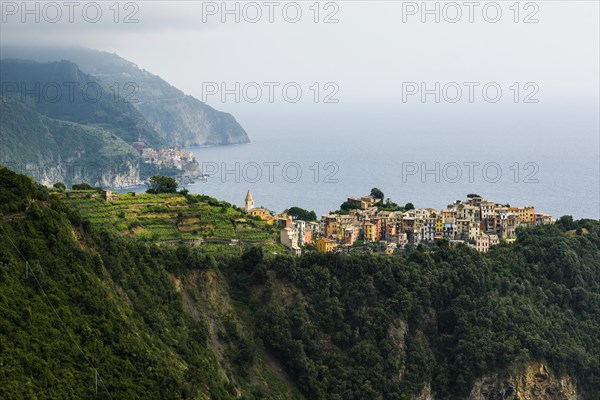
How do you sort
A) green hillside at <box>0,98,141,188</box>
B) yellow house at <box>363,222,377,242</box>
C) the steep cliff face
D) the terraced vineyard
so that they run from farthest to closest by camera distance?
1. green hillside at <box>0,98,141,188</box>
2. yellow house at <box>363,222,377,242</box>
3. the terraced vineyard
4. the steep cliff face

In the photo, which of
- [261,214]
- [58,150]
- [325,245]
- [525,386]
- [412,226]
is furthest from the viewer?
[58,150]

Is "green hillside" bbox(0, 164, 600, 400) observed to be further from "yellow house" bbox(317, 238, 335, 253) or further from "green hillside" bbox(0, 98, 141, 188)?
"green hillside" bbox(0, 98, 141, 188)

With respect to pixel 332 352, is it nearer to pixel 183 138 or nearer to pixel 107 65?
pixel 183 138

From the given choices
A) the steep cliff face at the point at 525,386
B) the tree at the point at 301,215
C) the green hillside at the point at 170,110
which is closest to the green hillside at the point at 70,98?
the green hillside at the point at 170,110

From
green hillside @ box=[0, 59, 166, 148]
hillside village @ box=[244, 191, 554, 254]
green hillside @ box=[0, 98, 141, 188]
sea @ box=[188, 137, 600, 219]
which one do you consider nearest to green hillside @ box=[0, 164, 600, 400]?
hillside village @ box=[244, 191, 554, 254]

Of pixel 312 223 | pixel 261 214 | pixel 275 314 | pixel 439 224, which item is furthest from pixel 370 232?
pixel 275 314

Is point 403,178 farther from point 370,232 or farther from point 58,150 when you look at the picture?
point 58,150
